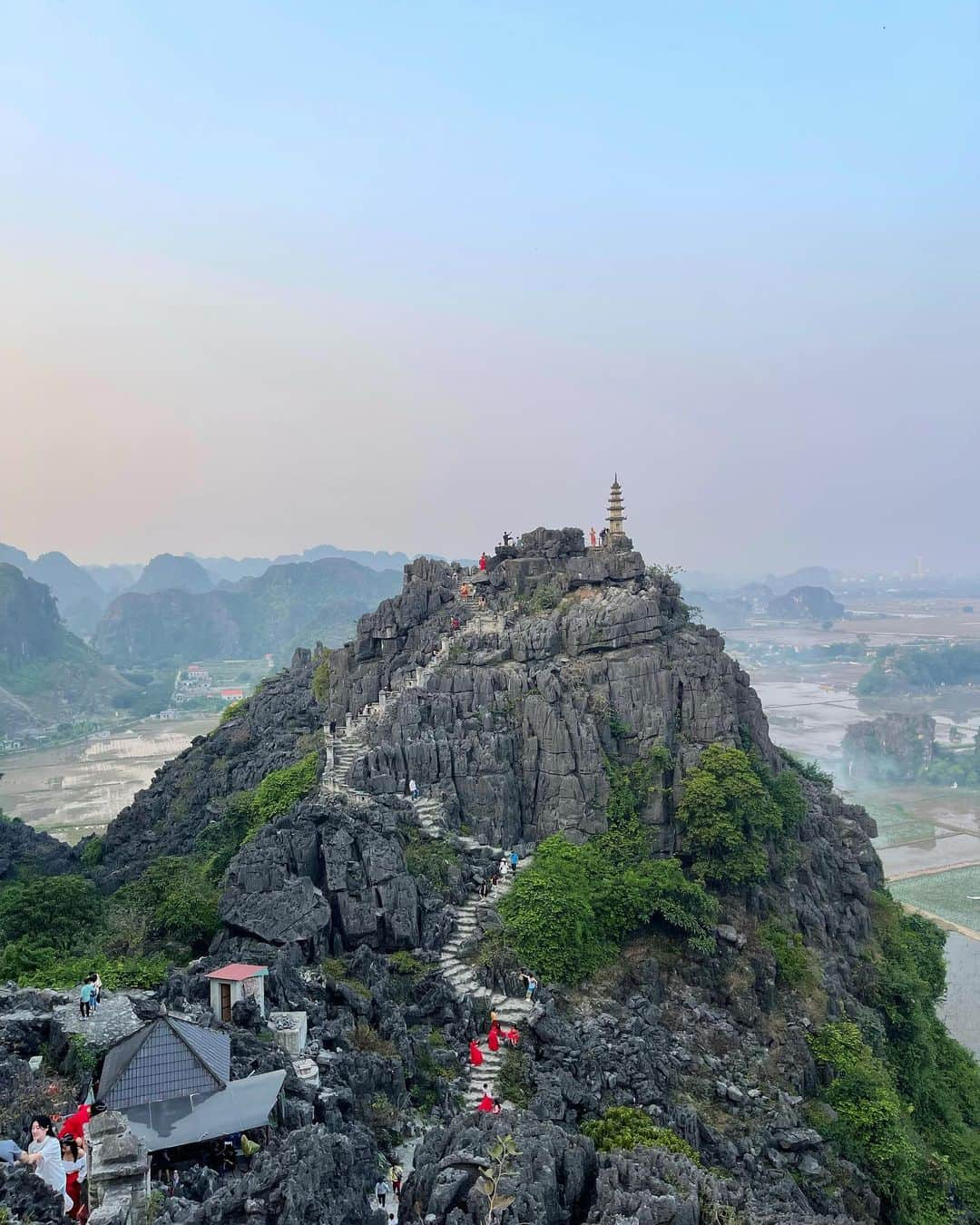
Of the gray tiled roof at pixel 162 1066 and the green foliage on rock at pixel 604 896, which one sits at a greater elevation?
the gray tiled roof at pixel 162 1066

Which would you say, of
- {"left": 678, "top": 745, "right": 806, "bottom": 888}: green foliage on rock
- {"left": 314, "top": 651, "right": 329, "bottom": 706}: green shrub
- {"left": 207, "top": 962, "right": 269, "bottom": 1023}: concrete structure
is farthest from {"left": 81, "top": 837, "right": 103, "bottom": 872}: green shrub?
{"left": 678, "top": 745, "right": 806, "bottom": 888}: green foliage on rock

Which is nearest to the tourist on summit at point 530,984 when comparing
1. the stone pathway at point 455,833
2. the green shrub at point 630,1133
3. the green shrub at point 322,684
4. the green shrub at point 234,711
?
the stone pathway at point 455,833

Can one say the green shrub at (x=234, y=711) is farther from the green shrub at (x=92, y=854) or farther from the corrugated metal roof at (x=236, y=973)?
the corrugated metal roof at (x=236, y=973)

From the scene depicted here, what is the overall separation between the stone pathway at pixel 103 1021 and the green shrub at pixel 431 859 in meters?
9.87

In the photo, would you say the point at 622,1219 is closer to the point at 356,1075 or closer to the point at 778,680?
the point at 356,1075

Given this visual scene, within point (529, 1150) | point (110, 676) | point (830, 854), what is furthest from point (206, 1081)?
point (110, 676)

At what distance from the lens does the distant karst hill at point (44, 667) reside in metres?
126

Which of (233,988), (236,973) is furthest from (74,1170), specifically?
(233,988)

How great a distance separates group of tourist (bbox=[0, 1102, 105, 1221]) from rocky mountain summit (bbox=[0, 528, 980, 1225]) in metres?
1.16

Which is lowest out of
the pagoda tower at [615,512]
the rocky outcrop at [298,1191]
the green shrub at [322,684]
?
the rocky outcrop at [298,1191]

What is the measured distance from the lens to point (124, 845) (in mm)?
38438

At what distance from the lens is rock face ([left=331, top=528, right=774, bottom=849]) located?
3050 cm

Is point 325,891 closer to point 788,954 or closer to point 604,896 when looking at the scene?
point 604,896

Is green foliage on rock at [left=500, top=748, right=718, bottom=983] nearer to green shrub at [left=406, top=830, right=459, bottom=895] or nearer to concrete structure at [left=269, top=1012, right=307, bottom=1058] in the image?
green shrub at [left=406, top=830, right=459, bottom=895]
